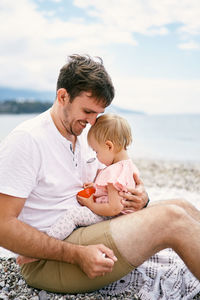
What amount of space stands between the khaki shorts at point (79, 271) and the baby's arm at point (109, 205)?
0.10 meters

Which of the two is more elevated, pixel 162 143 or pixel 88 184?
pixel 88 184

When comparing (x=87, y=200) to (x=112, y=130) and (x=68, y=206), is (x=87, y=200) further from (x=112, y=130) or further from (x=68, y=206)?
(x=112, y=130)

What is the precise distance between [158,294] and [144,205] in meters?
0.69

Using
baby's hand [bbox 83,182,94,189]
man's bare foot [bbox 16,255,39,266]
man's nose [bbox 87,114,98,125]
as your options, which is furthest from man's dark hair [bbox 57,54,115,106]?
man's bare foot [bbox 16,255,39,266]

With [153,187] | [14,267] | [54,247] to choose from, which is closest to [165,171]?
[153,187]

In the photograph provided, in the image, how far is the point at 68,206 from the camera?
2.76m

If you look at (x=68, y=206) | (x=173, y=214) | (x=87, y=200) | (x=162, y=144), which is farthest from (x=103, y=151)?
(x=162, y=144)

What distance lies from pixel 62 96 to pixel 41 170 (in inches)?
25.0

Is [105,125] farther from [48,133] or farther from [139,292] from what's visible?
[139,292]

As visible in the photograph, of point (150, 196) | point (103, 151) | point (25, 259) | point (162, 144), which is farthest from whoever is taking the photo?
point (162, 144)

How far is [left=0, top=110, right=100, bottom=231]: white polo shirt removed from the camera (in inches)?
95.2

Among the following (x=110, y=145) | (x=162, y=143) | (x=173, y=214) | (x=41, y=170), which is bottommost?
(x=162, y=143)

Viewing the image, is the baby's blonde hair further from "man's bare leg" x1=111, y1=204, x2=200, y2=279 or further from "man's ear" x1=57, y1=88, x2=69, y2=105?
"man's bare leg" x1=111, y1=204, x2=200, y2=279

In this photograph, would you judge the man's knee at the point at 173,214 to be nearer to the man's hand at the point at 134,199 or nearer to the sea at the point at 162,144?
the man's hand at the point at 134,199
